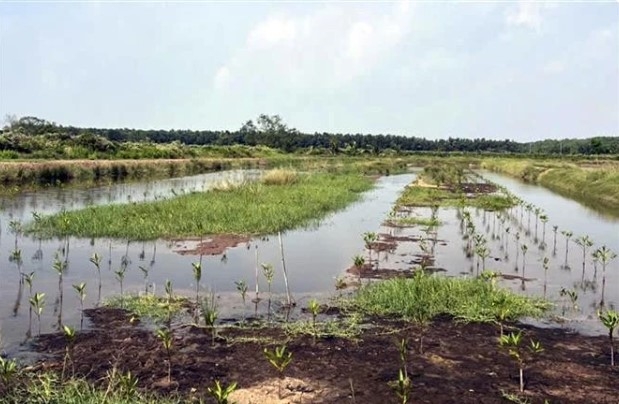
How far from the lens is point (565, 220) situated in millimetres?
21703

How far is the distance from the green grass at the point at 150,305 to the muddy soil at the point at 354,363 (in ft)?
1.55

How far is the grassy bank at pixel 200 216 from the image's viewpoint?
15.5 meters

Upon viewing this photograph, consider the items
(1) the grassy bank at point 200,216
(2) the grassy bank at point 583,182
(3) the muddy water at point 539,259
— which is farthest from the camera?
(2) the grassy bank at point 583,182

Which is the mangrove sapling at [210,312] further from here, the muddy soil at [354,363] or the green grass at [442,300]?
the green grass at [442,300]

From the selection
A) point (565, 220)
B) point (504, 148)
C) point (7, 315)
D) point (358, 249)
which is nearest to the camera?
point (7, 315)

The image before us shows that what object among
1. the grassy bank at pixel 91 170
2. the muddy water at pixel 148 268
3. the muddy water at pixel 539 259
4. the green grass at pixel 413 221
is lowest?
the muddy water at pixel 148 268

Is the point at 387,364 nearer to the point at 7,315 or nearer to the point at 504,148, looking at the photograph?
the point at 7,315

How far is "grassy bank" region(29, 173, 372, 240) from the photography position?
1552 centimetres

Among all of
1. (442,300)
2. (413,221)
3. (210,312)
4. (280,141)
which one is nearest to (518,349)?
(442,300)

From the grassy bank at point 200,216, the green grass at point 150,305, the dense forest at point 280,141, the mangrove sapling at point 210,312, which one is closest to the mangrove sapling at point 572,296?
the mangrove sapling at point 210,312

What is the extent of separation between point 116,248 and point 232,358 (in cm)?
811

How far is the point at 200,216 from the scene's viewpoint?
17.3 m

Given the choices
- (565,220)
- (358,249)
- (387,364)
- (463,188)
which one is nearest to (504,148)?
(463,188)

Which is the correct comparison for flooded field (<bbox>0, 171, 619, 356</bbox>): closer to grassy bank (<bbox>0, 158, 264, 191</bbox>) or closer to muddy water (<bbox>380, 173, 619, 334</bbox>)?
muddy water (<bbox>380, 173, 619, 334</bbox>)
